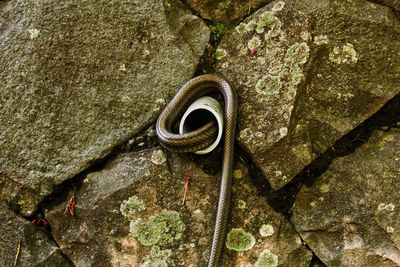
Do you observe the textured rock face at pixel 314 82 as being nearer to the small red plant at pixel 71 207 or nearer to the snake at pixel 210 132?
the snake at pixel 210 132

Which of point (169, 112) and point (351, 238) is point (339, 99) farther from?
point (169, 112)

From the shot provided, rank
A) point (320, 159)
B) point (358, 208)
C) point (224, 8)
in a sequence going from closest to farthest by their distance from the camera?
1. point (358, 208)
2. point (320, 159)
3. point (224, 8)

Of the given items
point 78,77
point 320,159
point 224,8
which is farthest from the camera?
point 224,8

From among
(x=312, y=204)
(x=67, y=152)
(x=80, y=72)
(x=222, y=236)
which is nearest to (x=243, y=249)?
(x=222, y=236)

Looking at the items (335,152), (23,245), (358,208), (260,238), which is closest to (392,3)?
(335,152)

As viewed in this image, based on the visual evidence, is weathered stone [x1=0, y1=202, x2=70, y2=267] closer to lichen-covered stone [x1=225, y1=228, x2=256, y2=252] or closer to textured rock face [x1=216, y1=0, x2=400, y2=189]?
lichen-covered stone [x1=225, y1=228, x2=256, y2=252]

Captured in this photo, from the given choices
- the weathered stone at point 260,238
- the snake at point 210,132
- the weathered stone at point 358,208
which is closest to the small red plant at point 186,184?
the snake at point 210,132

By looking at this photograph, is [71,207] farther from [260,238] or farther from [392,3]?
[392,3]
